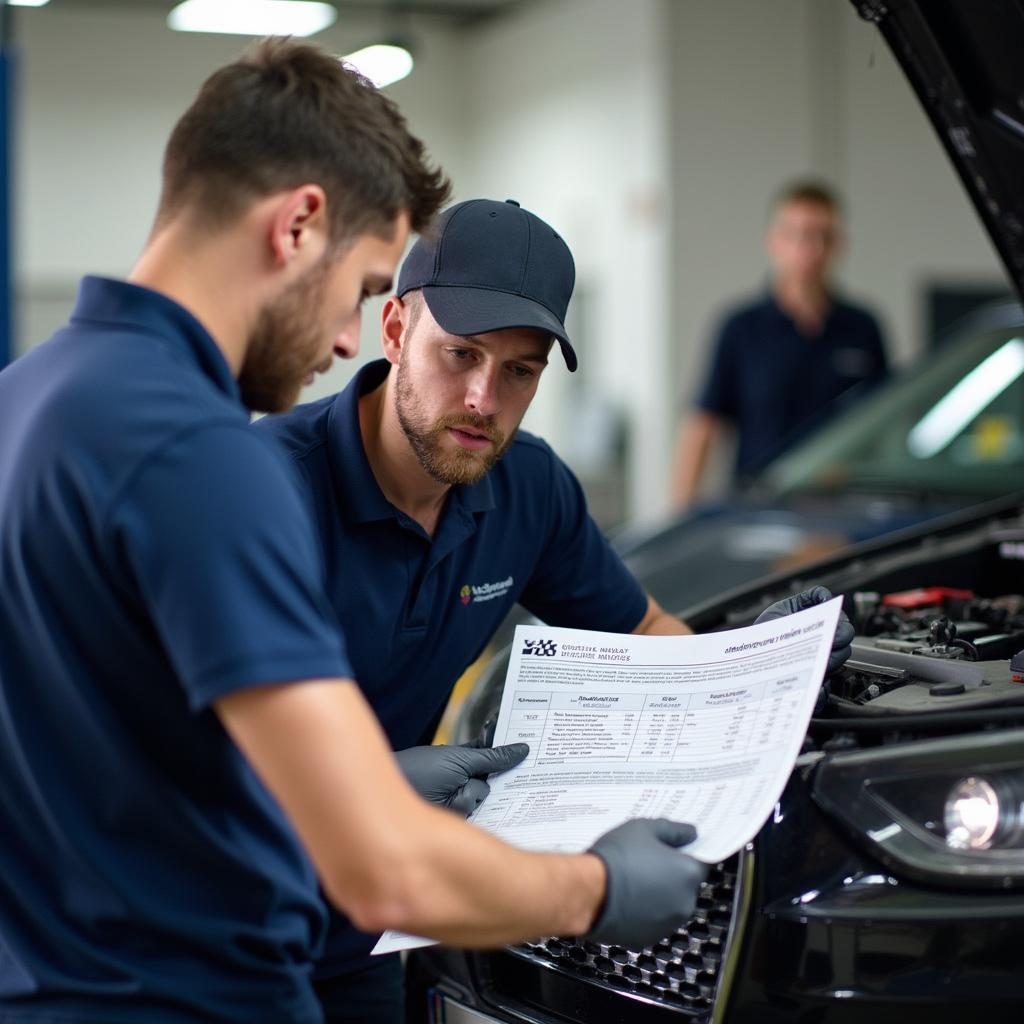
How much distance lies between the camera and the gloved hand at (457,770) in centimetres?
174

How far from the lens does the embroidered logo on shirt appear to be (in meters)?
2.03

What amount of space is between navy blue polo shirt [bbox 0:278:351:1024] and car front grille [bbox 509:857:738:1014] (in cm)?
55

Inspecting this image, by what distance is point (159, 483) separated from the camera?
45.2 inches

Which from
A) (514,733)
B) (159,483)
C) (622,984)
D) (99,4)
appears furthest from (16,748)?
(99,4)

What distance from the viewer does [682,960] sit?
1.69m

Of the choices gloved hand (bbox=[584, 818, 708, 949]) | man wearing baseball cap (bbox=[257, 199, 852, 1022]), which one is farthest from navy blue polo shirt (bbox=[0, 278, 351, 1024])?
man wearing baseball cap (bbox=[257, 199, 852, 1022])

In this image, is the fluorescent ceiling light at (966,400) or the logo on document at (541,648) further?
the fluorescent ceiling light at (966,400)

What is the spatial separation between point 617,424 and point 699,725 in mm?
8024

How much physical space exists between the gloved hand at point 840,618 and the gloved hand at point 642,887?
0.48 m

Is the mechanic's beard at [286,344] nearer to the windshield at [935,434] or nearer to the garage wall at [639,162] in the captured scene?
the windshield at [935,434]

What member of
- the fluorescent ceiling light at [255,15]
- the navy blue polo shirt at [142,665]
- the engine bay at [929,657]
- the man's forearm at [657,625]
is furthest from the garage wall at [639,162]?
the navy blue polo shirt at [142,665]

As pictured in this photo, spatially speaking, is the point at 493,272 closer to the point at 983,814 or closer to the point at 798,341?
the point at 983,814

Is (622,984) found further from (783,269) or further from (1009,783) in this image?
(783,269)

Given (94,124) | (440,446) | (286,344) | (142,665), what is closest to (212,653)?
(142,665)
